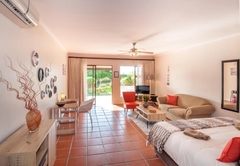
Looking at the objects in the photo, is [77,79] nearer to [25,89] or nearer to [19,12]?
[25,89]

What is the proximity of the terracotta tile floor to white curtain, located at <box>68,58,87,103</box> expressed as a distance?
8.30 feet

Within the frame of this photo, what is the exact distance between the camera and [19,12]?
153cm

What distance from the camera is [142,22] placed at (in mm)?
2771

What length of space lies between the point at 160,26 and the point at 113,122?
301 centimetres

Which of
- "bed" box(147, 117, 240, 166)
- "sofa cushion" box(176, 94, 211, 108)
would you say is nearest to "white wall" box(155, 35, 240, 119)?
"sofa cushion" box(176, 94, 211, 108)

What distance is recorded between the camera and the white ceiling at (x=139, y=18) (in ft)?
6.79

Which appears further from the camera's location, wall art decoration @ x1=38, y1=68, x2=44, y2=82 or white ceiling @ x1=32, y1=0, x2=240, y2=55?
wall art decoration @ x1=38, y1=68, x2=44, y2=82

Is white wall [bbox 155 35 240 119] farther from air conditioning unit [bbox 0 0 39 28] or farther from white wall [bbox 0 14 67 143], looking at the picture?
white wall [bbox 0 14 67 143]

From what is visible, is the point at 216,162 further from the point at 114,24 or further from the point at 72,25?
the point at 72,25

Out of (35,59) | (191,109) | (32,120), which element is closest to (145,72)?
(191,109)

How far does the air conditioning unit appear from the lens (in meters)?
1.37

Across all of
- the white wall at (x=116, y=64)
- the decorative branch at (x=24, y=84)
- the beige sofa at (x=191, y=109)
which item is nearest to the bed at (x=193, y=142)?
the beige sofa at (x=191, y=109)

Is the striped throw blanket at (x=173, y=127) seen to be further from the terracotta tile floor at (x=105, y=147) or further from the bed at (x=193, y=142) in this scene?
the terracotta tile floor at (x=105, y=147)

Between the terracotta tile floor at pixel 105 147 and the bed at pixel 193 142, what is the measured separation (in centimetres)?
37
